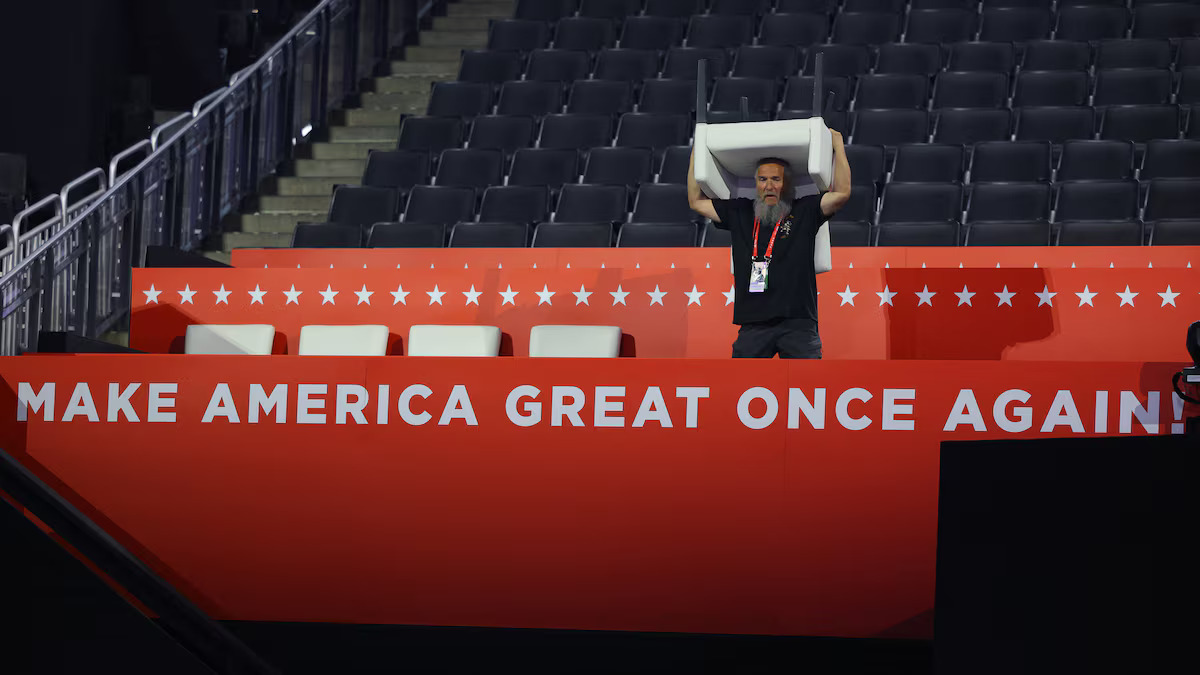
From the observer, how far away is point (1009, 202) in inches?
247

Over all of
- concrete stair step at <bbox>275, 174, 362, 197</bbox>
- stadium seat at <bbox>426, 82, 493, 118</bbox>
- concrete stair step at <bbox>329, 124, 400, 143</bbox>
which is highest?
stadium seat at <bbox>426, 82, 493, 118</bbox>

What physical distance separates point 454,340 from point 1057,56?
4256mm

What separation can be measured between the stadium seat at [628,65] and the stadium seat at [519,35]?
68 cm

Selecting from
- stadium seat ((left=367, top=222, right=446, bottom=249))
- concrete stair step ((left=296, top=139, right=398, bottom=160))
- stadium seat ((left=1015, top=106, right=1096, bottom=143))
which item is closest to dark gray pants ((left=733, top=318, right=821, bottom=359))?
stadium seat ((left=367, top=222, right=446, bottom=249))

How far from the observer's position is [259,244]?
741cm

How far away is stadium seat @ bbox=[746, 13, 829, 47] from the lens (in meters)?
8.33

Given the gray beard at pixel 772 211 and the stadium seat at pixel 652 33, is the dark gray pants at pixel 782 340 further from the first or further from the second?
the stadium seat at pixel 652 33

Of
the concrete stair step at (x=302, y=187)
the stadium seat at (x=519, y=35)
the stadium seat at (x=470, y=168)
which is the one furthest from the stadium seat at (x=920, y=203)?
the concrete stair step at (x=302, y=187)

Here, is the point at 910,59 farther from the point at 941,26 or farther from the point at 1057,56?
the point at 1057,56

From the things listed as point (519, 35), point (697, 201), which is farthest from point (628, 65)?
point (697, 201)

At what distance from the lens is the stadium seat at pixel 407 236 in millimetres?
6629

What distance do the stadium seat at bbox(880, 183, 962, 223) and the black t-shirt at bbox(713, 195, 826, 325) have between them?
7.99ft

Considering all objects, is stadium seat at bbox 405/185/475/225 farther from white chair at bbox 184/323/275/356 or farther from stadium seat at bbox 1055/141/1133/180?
stadium seat at bbox 1055/141/1133/180

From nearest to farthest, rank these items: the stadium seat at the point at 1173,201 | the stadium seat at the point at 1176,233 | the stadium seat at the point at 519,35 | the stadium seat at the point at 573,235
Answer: the stadium seat at the point at 1176,233, the stadium seat at the point at 1173,201, the stadium seat at the point at 573,235, the stadium seat at the point at 519,35
